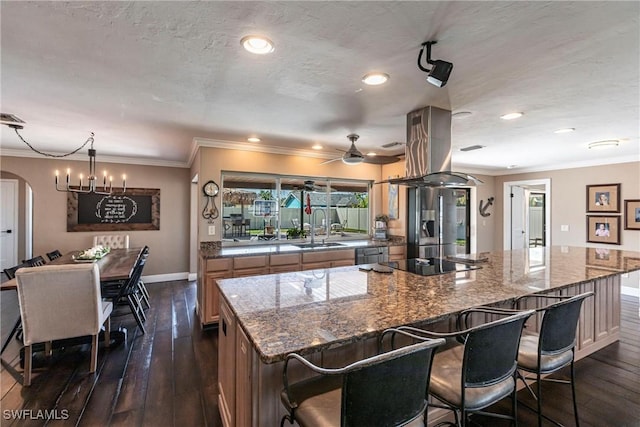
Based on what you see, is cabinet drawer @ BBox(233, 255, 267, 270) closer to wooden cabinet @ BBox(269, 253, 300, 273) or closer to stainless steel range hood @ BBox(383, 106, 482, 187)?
wooden cabinet @ BBox(269, 253, 300, 273)

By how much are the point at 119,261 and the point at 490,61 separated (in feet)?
14.4

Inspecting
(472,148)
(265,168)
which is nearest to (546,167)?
(472,148)

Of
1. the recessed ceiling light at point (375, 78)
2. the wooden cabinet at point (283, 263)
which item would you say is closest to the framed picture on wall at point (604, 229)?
the wooden cabinet at point (283, 263)

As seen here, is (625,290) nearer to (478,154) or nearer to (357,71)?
(478,154)

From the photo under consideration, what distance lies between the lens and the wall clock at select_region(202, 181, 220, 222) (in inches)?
159

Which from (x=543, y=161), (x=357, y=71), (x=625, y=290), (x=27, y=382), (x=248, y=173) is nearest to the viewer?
(x=357, y=71)

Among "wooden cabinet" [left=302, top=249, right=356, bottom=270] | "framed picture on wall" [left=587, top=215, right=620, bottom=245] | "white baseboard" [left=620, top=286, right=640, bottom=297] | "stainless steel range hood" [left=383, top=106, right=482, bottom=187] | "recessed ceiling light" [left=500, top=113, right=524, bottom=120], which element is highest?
"recessed ceiling light" [left=500, top=113, right=524, bottom=120]

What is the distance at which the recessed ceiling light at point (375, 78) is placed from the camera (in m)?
2.12

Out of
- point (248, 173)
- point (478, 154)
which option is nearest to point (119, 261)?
point (248, 173)

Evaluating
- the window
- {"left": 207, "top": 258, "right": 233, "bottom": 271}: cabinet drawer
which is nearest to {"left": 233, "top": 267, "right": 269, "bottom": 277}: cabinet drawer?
{"left": 207, "top": 258, "right": 233, "bottom": 271}: cabinet drawer

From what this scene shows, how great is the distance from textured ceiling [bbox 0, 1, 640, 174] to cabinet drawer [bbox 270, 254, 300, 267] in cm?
158

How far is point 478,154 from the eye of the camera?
17.1ft

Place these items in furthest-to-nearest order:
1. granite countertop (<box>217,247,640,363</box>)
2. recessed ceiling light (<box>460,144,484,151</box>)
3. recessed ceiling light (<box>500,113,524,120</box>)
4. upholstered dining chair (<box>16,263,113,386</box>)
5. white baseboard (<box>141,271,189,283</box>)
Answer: white baseboard (<box>141,271,189,283</box>) → recessed ceiling light (<box>460,144,484,151</box>) → recessed ceiling light (<box>500,113,524,120</box>) → upholstered dining chair (<box>16,263,113,386</box>) → granite countertop (<box>217,247,640,363</box>)

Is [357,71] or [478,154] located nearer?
[357,71]
